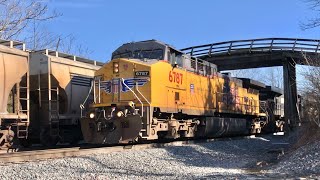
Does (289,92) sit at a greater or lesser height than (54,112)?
greater

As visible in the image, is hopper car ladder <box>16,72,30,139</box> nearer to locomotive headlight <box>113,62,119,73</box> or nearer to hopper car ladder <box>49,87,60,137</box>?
hopper car ladder <box>49,87,60,137</box>

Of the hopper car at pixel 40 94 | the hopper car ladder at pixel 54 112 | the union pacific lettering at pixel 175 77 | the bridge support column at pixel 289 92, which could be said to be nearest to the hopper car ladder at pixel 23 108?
the hopper car at pixel 40 94

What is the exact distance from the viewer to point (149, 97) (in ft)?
45.4

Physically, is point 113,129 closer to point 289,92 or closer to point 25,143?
point 25,143

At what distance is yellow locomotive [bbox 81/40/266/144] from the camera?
13.5 m

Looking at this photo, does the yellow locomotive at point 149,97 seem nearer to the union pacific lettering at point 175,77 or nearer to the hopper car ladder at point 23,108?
the union pacific lettering at point 175,77

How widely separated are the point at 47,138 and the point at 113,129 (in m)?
3.53

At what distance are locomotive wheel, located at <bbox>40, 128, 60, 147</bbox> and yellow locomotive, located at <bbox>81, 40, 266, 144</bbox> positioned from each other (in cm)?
216

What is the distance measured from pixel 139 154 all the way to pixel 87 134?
3.04m

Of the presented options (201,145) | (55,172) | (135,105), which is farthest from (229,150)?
(55,172)

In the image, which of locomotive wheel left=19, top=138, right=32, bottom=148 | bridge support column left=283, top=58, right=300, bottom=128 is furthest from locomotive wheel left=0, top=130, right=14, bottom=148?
bridge support column left=283, top=58, right=300, bottom=128

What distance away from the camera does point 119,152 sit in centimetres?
1204

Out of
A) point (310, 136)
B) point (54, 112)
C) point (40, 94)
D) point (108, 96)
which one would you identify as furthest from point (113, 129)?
point (310, 136)

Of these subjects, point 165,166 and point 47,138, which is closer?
point 165,166
